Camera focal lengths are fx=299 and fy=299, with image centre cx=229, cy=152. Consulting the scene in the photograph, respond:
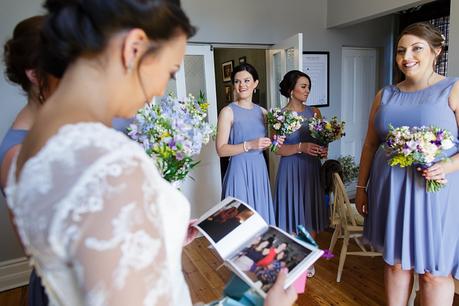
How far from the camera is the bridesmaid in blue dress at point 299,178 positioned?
2.39 metres

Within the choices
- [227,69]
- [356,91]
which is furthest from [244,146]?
[227,69]

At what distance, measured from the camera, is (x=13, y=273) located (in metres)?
2.46

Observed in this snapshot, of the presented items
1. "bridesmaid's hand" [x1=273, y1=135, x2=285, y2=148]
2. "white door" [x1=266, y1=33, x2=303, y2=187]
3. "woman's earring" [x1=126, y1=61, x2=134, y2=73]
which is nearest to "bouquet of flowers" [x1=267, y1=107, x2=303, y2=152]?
"bridesmaid's hand" [x1=273, y1=135, x2=285, y2=148]

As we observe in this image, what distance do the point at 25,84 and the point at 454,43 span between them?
289 cm

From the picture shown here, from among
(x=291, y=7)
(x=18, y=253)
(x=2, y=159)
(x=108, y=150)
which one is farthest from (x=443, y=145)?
(x=18, y=253)

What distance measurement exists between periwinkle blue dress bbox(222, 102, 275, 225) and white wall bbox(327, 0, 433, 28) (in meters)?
1.90

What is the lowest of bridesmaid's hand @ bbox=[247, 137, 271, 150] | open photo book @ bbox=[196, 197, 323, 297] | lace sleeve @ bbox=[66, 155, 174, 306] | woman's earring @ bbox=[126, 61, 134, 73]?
open photo book @ bbox=[196, 197, 323, 297]

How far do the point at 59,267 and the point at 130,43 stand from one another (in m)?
0.35

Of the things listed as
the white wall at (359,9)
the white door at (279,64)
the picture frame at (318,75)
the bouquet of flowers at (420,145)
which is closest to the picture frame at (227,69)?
the white door at (279,64)

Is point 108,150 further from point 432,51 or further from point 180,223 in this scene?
point 432,51

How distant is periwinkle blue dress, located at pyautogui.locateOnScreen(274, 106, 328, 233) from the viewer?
2396mm

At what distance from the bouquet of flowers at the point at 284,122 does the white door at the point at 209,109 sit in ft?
3.81

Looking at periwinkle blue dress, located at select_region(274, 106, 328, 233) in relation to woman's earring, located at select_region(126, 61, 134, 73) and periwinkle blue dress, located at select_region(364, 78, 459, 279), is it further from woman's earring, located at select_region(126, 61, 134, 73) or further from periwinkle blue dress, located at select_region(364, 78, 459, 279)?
woman's earring, located at select_region(126, 61, 134, 73)

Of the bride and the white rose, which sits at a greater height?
the bride
